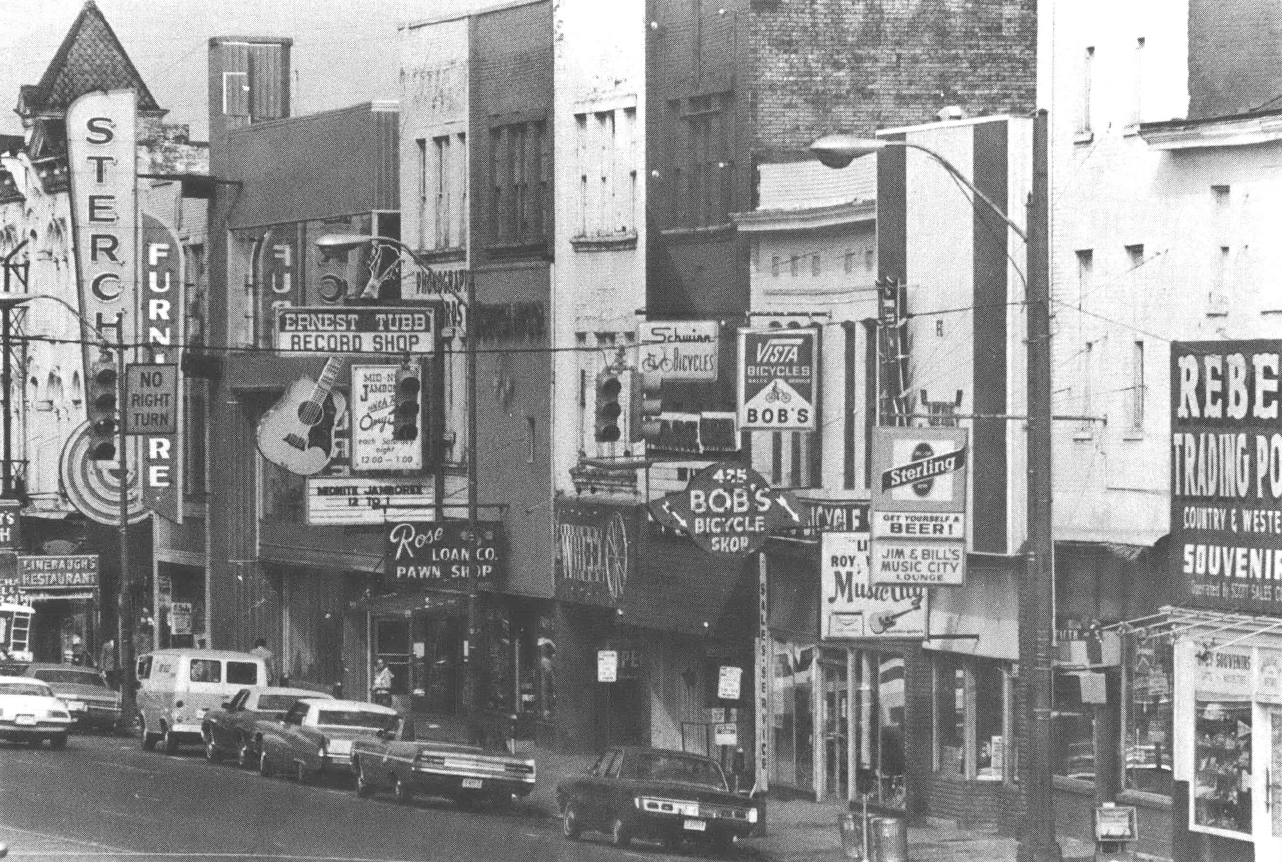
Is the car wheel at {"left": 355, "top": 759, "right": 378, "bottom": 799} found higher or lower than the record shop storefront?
lower

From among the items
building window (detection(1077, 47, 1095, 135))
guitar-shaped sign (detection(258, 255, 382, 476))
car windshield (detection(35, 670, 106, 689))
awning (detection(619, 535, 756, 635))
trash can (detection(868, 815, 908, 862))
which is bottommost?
car windshield (detection(35, 670, 106, 689))

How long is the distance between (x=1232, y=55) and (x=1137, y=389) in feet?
13.7

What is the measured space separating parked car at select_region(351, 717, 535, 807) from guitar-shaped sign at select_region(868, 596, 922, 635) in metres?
6.65

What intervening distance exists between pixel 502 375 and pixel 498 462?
65.4 inches

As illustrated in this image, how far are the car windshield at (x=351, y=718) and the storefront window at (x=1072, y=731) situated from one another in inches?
462

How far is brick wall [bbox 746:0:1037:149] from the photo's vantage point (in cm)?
4494

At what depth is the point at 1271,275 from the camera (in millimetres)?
31703

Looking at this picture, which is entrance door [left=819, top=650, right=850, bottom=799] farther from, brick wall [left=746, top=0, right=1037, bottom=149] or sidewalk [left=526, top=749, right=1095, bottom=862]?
brick wall [left=746, top=0, right=1037, bottom=149]

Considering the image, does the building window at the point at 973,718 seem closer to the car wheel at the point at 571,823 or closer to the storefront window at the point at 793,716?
the storefront window at the point at 793,716

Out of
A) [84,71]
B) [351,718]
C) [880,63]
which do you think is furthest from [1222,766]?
[84,71]

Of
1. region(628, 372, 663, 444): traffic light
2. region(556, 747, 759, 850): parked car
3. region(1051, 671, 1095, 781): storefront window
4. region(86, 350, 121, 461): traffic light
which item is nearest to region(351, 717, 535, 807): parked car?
region(556, 747, 759, 850): parked car

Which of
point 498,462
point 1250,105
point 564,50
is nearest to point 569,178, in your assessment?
point 564,50

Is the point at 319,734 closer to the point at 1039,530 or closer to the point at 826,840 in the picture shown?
the point at 826,840

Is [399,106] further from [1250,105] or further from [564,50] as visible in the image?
[1250,105]
